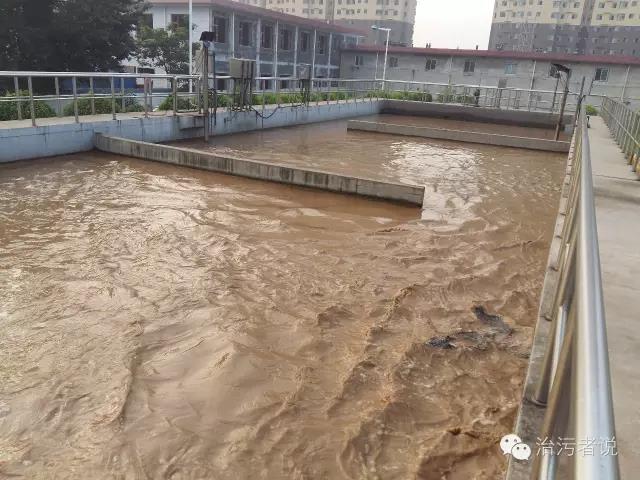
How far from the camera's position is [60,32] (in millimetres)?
20031

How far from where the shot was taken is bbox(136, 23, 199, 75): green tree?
28906 millimetres

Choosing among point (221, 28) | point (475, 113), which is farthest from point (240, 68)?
point (221, 28)

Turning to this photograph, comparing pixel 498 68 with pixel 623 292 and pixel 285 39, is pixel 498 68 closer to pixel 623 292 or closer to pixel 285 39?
pixel 285 39

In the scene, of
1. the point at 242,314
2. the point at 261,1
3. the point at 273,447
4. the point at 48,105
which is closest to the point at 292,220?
the point at 242,314

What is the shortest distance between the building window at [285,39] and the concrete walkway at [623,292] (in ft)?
111

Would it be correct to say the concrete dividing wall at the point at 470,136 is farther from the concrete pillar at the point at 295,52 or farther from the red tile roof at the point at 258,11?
the concrete pillar at the point at 295,52

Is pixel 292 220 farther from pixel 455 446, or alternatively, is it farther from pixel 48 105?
pixel 48 105

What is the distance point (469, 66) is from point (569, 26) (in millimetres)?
57184

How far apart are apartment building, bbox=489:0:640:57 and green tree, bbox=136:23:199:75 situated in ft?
223

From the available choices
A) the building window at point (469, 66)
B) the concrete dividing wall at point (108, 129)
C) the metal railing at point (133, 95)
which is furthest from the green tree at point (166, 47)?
the building window at point (469, 66)

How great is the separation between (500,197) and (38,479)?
859 cm

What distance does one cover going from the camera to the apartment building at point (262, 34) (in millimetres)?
32500

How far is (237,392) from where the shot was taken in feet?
11.7

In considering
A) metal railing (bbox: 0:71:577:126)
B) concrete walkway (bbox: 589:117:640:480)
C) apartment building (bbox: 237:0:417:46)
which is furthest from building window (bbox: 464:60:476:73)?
apartment building (bbox: 237:0:417:46)
